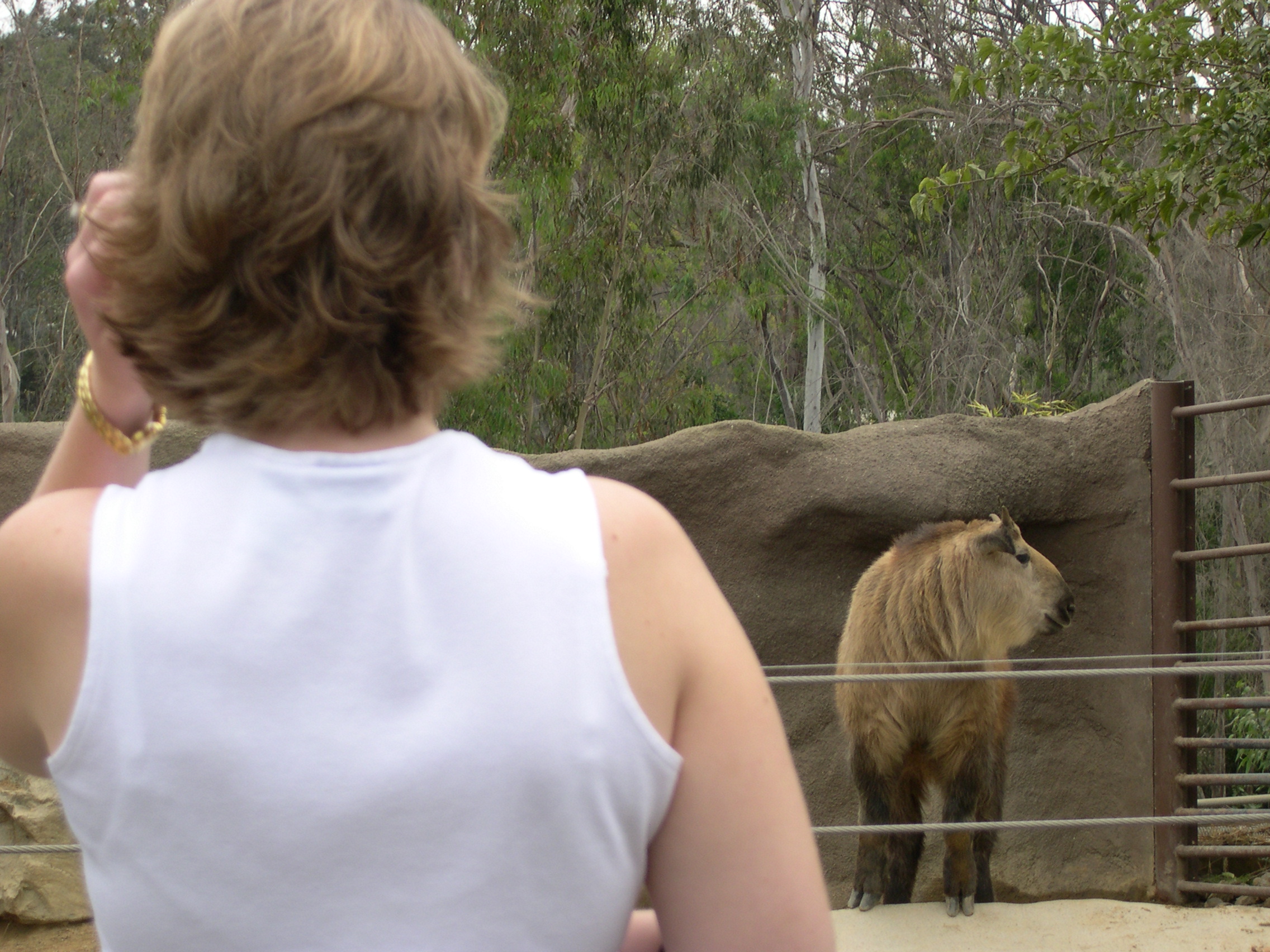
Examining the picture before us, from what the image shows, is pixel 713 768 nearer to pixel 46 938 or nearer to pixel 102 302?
pixel 102 302

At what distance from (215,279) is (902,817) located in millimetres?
4878

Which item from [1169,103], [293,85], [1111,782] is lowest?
[1111,782]

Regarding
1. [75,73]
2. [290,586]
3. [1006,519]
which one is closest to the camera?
[290,586]

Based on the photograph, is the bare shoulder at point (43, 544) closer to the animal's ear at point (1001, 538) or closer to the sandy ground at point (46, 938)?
the animal's ear at point (1001, 538)

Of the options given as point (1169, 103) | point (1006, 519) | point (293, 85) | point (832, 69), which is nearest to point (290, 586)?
point (293, 85)

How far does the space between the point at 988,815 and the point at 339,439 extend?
192 inches

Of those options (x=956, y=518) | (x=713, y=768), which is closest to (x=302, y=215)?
(x=713, y=768)

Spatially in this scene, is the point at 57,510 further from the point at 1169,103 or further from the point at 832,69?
the point at 832,69

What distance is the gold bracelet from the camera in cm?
94

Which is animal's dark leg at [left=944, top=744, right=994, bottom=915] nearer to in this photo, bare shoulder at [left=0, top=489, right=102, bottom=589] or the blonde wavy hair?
the blonde wavy hair

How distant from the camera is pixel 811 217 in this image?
17484 mm

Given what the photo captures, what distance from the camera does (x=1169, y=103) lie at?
625 centimetres

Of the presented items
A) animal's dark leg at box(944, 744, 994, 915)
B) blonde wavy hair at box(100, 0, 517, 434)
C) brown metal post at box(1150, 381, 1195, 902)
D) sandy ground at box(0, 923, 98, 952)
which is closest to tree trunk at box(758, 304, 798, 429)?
brown metal post at box(1150, 381, 1195, 902)

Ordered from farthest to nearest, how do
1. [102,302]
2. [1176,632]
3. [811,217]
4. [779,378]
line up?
[779,378]
[811,217]
[1176,632]
[102,302]
